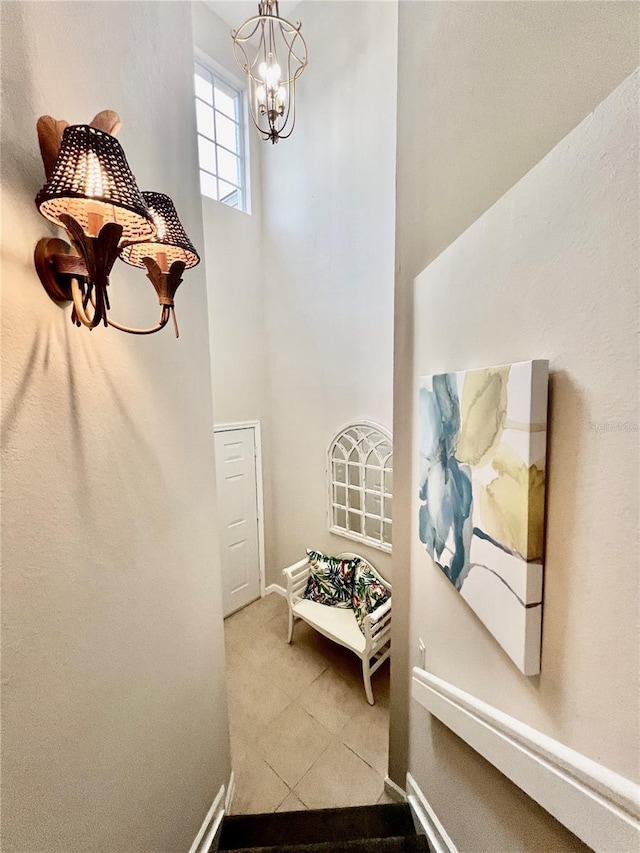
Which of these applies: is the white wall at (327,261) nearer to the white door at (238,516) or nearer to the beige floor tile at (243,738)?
the white door at (238,516)

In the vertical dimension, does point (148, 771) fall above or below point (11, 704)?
below

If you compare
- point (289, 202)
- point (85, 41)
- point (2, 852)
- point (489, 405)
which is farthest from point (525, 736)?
point (289, 202)

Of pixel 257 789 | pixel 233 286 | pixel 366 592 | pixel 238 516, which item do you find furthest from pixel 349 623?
pixel 233 286

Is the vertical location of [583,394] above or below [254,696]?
above

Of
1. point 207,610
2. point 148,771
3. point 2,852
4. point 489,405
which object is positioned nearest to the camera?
point 2,852

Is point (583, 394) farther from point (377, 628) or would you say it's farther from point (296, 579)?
point (296, 579)

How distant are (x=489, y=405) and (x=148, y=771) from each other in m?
1.63

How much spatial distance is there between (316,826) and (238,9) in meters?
6.46

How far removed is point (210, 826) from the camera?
154 centimetres

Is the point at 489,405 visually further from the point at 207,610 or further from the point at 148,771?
the point at 148,771

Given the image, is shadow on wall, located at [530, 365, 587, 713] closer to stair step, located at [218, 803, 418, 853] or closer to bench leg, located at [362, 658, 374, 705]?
stair step, located at [218, 803, 418, 853]

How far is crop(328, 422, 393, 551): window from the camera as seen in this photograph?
9.94 ft

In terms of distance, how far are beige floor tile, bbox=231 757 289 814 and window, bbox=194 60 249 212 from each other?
493 cm

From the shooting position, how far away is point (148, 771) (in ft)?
3.71
